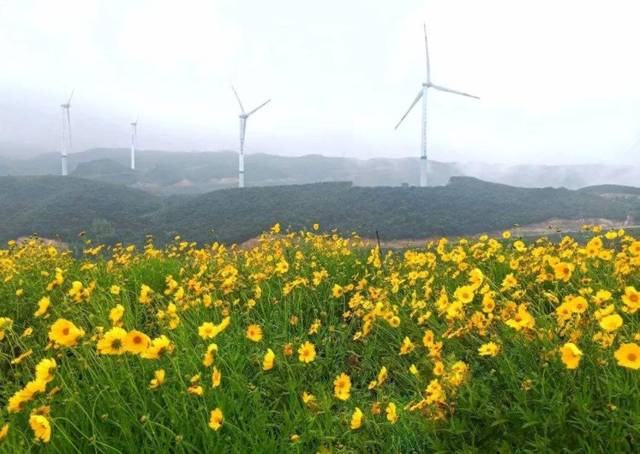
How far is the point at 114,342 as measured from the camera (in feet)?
8.68

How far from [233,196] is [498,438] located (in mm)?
76666

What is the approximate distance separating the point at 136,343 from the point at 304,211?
66090mm

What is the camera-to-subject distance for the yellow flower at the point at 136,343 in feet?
8.44

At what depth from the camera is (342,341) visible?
196 inches

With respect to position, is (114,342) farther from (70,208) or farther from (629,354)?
(70,208)

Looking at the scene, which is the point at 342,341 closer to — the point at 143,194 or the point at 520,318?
the point at 520,318

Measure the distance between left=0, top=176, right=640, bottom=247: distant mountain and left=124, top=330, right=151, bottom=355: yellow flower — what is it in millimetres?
50636

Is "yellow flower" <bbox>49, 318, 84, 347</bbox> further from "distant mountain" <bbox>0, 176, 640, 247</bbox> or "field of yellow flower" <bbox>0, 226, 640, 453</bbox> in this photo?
"distant mountain" <bbox>0, 176, 640, 247</bbox>

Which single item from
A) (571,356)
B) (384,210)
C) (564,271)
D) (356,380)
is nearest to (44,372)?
(571,356)

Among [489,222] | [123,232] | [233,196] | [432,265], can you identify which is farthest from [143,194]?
[432,265]

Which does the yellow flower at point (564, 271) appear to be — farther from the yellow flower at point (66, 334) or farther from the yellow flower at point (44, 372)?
the yellow flower at point (44, 372)

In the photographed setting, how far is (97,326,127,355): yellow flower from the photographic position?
2.60m

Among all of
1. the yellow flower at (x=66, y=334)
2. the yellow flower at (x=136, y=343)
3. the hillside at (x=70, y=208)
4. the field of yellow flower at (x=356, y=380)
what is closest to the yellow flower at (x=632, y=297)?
the field of yellow flower at (x=356, y=380)

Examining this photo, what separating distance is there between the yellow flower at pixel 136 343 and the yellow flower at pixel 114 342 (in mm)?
23
